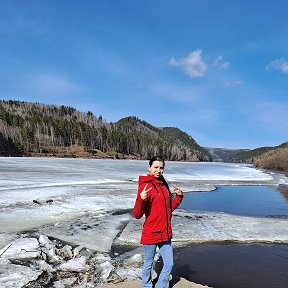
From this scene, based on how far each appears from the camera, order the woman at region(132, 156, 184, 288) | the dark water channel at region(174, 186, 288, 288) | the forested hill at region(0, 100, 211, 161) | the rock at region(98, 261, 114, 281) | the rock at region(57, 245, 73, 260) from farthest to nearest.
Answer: the forested hill at region(0, 100, 211, 161), the rock at region(57, 245, 73, 260), the dark water channel at region(174, 186, 288, 288), the rock at region(98, 261, 114, 281), the woman at region(132, 156, 184, 288)

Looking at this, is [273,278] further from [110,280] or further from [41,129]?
[41,129]

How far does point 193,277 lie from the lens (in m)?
7.87

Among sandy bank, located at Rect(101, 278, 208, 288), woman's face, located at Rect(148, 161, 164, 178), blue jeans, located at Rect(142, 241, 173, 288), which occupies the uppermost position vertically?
woman's face, located at Rect(148, 161, 164, 178)

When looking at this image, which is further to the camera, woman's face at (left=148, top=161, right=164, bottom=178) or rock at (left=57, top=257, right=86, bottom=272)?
rock at (left=57, top=257, right=86, bottom=272)

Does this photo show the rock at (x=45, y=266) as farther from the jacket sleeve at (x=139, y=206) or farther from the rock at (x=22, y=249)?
the jacket sleeve at (x=139, y=206)

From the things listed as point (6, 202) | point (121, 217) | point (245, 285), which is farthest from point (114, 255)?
point (6, 202)

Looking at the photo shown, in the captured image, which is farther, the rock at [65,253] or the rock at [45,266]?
the rock at [65,253]

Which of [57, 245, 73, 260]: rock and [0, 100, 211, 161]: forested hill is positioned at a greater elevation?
[0, 100, 211, 161]: forested hill

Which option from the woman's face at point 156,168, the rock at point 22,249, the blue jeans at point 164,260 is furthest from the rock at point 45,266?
→ the woman's face at point 156,168

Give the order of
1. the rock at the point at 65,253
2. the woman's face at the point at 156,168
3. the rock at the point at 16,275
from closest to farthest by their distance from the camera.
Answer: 1. the woman's face at the point at 156,168
2. the rock at the point at 16,275
3. the rock at the point at 65,253

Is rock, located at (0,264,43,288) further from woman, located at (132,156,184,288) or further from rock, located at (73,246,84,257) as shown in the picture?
woman, located at (132,156,184,288)

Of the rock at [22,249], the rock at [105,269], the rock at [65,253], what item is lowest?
the rock at [105,269]

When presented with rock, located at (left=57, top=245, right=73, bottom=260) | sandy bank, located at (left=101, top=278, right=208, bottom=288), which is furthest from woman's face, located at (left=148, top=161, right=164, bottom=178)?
rock, located at (left=57, top=245, right=73, bottom=260)

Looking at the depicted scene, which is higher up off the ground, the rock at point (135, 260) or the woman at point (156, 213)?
the woman at point (156, 213)
